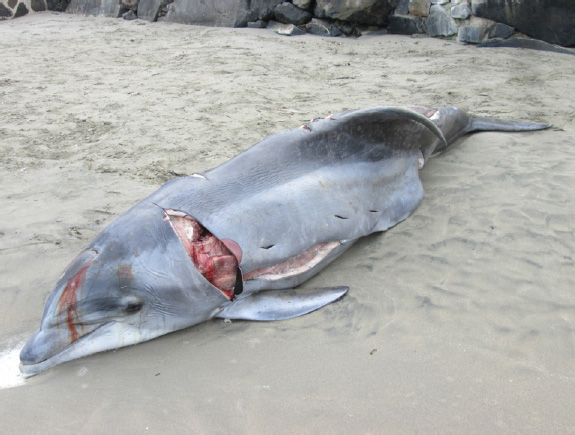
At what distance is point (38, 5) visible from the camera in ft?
42.9

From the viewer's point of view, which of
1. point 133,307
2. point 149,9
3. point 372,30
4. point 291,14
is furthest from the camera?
point 149,9

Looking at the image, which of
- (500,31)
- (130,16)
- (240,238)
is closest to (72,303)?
(240,238)

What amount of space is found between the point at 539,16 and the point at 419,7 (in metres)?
2.10

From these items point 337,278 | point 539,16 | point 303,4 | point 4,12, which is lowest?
point 337,278

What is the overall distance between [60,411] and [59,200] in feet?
7.14

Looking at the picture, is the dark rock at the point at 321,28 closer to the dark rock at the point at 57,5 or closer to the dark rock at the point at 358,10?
the dark rock at the point at 358,10

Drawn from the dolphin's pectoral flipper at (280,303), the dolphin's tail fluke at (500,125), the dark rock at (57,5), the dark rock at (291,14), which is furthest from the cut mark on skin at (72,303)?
the dark rock at (57,5)

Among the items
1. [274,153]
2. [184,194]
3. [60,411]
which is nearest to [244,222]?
[184,194]

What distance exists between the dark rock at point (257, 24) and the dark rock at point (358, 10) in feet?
3.91

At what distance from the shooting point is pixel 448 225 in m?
3.37

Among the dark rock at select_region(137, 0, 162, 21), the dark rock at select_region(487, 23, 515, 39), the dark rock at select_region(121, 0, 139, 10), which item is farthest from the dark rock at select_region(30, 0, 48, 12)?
the dark rock at select_region(487, 23, 515, 39)

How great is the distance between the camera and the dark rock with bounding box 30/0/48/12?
12977 mm

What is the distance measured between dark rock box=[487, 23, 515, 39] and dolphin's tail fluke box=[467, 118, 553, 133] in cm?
378

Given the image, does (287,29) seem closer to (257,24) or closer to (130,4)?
(257,24)
